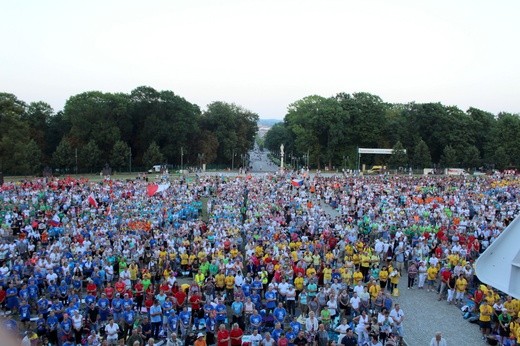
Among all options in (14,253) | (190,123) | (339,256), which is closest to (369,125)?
(190,123)

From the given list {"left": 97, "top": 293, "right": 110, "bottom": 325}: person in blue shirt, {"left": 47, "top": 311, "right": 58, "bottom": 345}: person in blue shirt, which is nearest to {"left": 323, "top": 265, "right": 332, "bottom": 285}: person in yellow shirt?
{"left": 97, "top": 293, "right": 110, "bottom": 325}: person in blue shirt

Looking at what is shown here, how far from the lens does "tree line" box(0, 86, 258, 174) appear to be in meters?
57.3

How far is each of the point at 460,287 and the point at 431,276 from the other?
1404 mm

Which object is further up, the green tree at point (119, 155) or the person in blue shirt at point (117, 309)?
the green tree at point (119, 155)

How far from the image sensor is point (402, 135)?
71.6m

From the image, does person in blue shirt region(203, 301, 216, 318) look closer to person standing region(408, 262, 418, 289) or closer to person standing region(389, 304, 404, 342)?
person standing region(389, 304, 404, 342)

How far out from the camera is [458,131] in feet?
232

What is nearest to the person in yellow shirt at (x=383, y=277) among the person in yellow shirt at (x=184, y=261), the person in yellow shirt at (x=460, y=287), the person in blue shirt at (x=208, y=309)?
the person in yellow shirt at (x=460, y=287)

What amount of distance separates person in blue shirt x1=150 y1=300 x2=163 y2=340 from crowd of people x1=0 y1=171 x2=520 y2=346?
3 cm

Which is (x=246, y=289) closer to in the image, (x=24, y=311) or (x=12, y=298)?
(x=24, y=311)

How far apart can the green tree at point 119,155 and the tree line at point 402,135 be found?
2637 centimetres

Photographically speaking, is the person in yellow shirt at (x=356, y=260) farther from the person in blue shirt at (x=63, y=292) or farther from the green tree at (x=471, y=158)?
the green tree at (x=471, y=158)

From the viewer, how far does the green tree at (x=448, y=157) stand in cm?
6669

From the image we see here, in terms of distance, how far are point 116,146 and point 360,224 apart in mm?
42634
